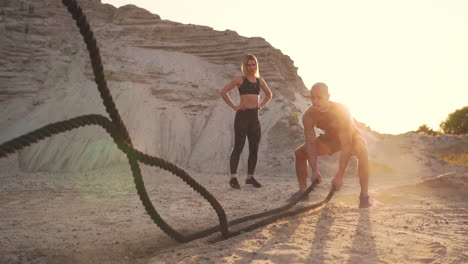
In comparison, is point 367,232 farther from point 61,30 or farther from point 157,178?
point 61,30

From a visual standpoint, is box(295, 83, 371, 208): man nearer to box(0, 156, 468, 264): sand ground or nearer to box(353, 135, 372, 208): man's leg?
box(353, 135, 372, 208): man's leg

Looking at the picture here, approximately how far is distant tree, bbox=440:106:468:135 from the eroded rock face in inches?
696

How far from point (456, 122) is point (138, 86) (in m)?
25.4

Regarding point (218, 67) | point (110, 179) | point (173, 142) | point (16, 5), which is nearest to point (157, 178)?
point (110, 179)

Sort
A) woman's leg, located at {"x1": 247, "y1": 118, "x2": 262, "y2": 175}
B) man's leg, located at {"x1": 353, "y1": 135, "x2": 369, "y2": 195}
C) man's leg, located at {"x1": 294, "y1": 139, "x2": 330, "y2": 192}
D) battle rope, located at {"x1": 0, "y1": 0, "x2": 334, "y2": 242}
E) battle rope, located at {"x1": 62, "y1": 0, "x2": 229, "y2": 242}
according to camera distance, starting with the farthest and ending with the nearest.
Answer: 1. woman's leg, located at {"x1": 247, "y1": 118, "x2": 262, "y2": 175}
2. man's leg, located at {"x1": 294, "y1": 139, "x2": 330, "y2": 192}
3. man's leg, located at {"x1": 353, "y1": 135, "x2": 369, "y2": 195}
4. battle rope, located at {"x1": 62, "y1": 0, "x2": 229, "y2": 242}
5. battle rope, located at {"x1": 0, "y1": 0, "x2": 334, "y2": 242}

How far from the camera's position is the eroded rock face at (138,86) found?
1071cm

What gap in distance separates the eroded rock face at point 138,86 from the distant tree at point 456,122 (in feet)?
58.0

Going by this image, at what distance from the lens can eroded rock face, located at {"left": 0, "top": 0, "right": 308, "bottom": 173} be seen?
10.7m

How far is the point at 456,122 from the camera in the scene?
29188 mm

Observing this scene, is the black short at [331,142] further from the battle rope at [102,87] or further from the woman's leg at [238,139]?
the battle rope at [102,87]

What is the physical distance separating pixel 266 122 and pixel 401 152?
14.5 ft

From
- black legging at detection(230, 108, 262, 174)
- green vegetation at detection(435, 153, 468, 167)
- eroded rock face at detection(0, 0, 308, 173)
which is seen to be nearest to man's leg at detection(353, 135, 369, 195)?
black legging at detection(230, 108, 262, 174)

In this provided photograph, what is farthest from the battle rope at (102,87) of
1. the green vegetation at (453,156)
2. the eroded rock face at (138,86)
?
the green vegetation at (453,156)

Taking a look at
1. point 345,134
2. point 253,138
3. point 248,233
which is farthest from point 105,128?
point 253,138
